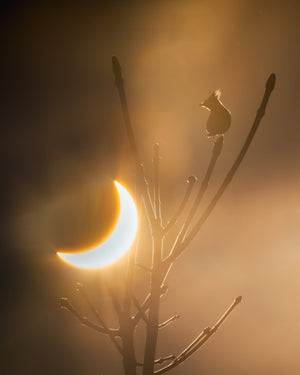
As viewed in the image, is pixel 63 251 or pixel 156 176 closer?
pixel 63 251

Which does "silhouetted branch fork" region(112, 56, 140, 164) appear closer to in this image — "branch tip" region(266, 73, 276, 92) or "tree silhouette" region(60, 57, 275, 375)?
"tree silhouette" region(60, 57, 275, 375)

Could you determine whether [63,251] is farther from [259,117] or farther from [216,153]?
[259,117]

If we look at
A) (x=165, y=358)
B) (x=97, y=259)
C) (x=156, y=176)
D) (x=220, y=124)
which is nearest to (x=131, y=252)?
(x=97, y=259)

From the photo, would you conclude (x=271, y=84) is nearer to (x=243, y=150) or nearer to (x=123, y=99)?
(x=243, y=150)

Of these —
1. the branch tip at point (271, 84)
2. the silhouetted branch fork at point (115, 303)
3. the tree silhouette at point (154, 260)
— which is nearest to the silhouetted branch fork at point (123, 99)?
the tree silhouette at point (154, 260)

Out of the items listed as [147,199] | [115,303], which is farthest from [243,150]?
[115,303]

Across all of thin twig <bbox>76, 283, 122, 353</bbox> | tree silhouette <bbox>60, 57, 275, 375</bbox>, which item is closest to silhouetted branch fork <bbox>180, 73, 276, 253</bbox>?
tree silhouette <bbox>60, 57, 275, 375</bbox>
